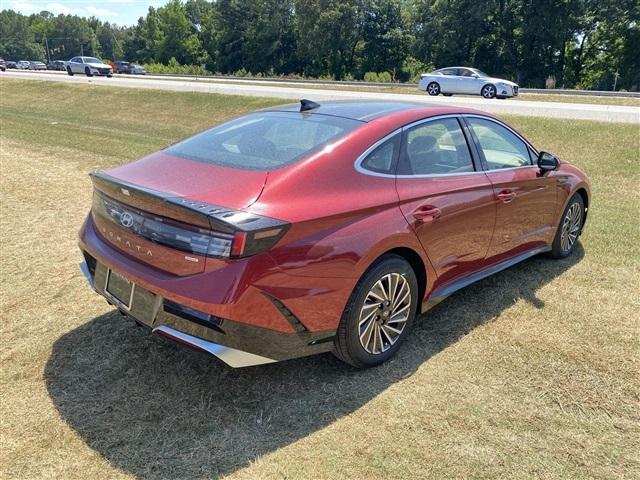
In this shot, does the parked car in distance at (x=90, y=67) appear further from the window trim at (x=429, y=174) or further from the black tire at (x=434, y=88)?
the window trim at (x=429, y=174)

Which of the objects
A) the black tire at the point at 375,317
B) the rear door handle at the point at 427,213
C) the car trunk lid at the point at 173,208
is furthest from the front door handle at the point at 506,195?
the car trunk lid at the point at 173,208

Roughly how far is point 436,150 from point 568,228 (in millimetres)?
2338

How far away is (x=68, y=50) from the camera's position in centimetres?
13175

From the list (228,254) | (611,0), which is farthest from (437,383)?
(611,0)

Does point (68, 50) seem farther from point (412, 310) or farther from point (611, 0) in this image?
point (412, 310)

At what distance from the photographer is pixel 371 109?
12.6 ft

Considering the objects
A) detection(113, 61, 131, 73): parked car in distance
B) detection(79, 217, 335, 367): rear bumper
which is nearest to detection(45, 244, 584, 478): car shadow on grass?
detection(79, 217, 335, 367): rear bumper

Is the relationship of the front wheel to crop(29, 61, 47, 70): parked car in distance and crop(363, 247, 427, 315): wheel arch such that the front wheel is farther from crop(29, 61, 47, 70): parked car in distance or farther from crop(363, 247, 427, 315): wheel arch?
crop(29, 61, 47, 70): parked car in distance

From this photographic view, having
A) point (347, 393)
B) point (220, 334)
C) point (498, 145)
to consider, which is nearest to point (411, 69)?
point (498, 145)

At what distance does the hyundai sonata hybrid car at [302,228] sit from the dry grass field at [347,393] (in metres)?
0.37

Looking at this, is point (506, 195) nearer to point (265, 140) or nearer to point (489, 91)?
point (265, 140)

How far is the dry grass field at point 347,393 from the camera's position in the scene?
107 inches

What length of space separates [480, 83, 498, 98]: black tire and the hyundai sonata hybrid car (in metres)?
20.9

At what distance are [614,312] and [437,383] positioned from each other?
1.86 meters
